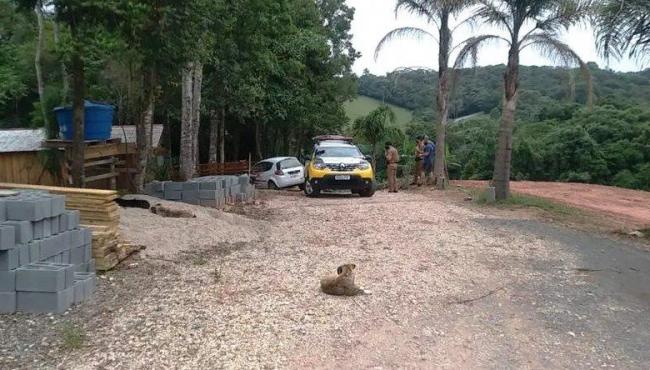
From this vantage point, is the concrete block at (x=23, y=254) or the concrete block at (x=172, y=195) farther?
the concrete block at (x=172, y=195)

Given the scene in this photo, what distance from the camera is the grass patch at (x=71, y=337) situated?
15.4ft

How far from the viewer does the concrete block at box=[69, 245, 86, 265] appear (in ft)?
20.0

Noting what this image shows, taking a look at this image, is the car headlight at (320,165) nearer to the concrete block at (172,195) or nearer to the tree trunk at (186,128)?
the tree trunk at (186,128)

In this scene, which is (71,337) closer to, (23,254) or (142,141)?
(23,254)

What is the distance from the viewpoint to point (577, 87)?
15203 mm

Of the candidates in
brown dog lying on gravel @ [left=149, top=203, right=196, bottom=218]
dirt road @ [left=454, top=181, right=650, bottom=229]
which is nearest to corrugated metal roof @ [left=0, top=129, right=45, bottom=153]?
brown dog lying on gravel @ [left=149, top=203, right=196, bottom=218]

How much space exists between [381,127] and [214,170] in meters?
10.6

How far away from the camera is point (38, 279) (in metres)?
5.23

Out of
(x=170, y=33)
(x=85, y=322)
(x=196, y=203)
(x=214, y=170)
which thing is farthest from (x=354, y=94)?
(x=85, y=322)

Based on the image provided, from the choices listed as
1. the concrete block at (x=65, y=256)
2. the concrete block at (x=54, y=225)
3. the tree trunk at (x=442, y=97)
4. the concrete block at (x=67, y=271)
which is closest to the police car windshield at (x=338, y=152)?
the tree trunk at (x=442, y=97)

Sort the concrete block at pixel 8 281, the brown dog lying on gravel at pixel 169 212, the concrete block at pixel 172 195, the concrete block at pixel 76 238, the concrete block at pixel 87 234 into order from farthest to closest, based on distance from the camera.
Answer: the concrete block at pixel 172 195, the brown dog lying on gravel at pixel 169 212, the concrete block at pixel 87 234, the concrete block at pixel 76 238, the concrete block at pixel 8 281

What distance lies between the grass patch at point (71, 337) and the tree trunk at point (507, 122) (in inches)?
479

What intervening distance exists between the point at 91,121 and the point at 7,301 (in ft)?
23.4

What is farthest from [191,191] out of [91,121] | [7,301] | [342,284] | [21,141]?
[7,301]
